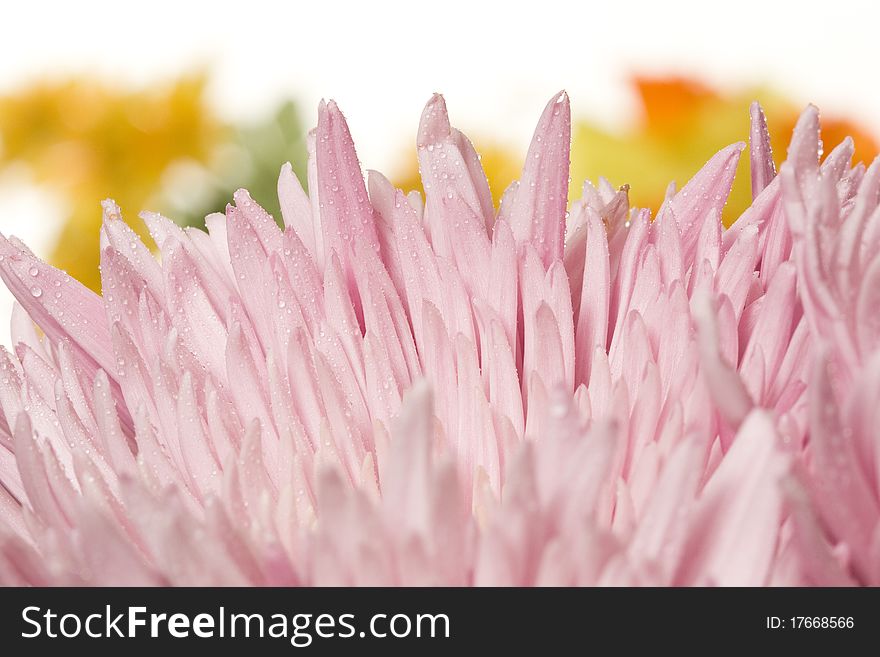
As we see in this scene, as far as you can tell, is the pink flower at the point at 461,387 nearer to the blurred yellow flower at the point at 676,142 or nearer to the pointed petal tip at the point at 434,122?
the pointed petal tip at the point at 434,122

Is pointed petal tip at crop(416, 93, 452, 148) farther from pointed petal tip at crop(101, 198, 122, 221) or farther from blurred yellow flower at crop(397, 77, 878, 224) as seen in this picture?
blurred yellow flower at crop(397, 77, 878, 224)

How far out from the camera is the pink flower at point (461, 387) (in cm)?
12

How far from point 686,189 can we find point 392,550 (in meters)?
0.11

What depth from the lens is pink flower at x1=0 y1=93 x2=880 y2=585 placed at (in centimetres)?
12

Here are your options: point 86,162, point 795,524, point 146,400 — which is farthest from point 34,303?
point 86,162

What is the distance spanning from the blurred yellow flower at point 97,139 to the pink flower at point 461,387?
1.20 feet

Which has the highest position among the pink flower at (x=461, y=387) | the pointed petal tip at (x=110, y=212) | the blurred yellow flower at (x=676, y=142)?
the blurred yellow flower at (x=676, y=142)

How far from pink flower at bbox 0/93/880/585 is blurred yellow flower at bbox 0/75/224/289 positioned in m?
0.37

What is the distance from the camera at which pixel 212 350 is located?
0.19 metres

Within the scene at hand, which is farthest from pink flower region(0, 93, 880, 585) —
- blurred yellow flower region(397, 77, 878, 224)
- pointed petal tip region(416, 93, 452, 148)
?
blurred yellow flower region(397, 77, 878, 224)

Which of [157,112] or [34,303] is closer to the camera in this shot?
[34,303]

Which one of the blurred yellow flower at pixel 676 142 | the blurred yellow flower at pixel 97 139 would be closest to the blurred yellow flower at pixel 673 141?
the blurred yellow flower at pixel 676 142

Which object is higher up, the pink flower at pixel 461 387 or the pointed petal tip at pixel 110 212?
the pointed petal tip at pixel 110 212
